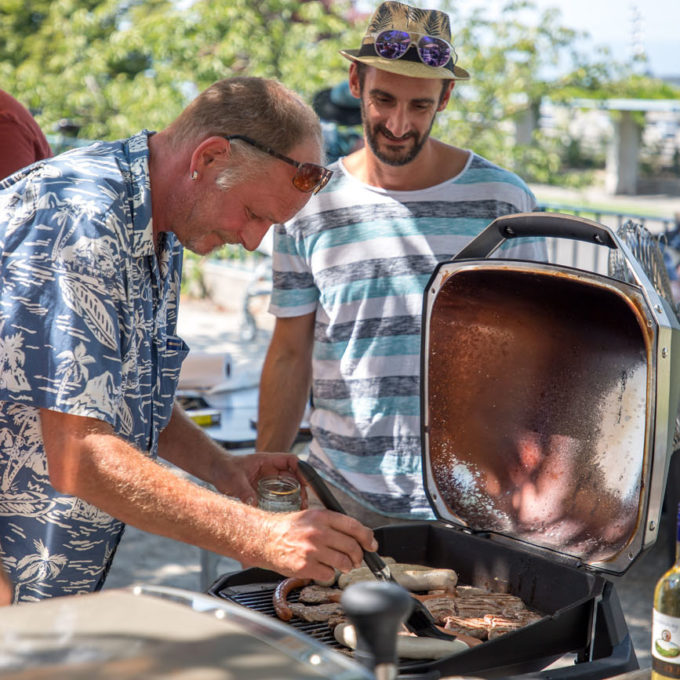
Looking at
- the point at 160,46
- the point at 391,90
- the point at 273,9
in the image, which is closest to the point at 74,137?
the point at 160,46

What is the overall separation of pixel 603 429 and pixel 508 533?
300 millimetres

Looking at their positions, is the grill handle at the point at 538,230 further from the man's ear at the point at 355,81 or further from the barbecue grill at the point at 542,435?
the man's ear at the point at 355,81

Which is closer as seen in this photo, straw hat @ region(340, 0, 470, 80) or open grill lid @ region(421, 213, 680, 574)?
open grill lid @ region(421, 213, 680, 574)

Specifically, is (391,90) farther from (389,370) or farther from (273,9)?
(273,9)

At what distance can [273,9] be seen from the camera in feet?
35.6

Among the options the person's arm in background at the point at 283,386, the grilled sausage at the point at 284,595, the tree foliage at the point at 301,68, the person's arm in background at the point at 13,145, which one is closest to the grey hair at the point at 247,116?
the grilled sausage at the point at 284,595

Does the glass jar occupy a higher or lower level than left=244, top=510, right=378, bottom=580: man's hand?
lower

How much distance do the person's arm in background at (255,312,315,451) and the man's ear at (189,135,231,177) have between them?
0.94 m

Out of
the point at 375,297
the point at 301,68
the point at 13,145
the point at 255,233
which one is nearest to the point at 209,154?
the point at 255,233

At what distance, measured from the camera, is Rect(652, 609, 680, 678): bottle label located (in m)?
1.40

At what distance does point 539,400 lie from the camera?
1.97 meters

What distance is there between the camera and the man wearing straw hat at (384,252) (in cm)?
243

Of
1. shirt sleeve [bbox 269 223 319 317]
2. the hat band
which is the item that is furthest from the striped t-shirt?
the hat band

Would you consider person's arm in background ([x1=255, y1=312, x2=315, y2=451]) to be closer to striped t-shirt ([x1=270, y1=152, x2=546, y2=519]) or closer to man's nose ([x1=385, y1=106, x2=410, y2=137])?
striped t-shirt ([x1=270, y1=152, x2=546, y2=519])
